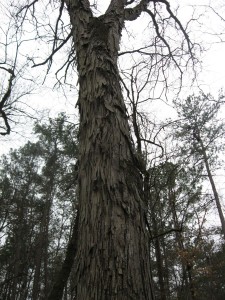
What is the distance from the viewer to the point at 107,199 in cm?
140

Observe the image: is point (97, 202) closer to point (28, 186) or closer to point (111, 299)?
point (111, 299)

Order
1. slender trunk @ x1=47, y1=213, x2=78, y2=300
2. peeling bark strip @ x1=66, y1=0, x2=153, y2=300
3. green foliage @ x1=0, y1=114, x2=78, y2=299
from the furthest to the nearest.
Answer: green foliage @ x1=0, y1=114, x2=78, y2=299, slender trunk @ x1=47, y1=213, x2=78, y2=300, peeling bark strip @ x1=66, y1=0, x2=153, y2=300

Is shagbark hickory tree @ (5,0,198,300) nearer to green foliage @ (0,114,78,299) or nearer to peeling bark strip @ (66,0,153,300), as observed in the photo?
peeling bark strip @ (66,0,153,300)

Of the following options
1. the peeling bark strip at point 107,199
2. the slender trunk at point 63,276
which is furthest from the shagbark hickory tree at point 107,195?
Result: the slender trunk at point 63,276

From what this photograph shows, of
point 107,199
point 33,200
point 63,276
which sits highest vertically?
point 33,200

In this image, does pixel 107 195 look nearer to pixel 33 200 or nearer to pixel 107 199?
pixel 107 199

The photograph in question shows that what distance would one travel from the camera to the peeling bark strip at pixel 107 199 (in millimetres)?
1156

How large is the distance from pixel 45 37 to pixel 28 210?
13.0 metres

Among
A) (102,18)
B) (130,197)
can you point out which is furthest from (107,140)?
(102,18)

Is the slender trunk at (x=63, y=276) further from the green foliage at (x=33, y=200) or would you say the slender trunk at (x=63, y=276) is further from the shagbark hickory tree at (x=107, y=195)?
the green foliage at (x=33, y=200)

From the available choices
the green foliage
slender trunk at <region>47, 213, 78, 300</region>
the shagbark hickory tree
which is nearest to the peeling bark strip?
the shagbark hickory tree

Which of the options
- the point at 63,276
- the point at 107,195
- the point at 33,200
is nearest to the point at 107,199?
the point at 107,195

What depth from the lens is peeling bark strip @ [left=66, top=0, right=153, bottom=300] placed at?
1.16m

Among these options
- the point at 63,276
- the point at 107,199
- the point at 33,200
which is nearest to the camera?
the point at 107,199
